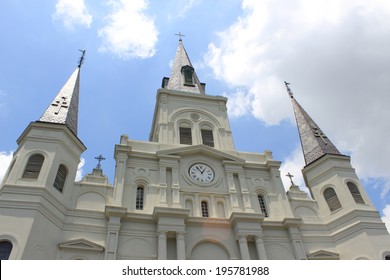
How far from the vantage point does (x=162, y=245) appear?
1686 cm

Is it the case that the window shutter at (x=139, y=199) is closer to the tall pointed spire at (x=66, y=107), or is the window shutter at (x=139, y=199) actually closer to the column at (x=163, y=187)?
the column at (x=163, y=187)

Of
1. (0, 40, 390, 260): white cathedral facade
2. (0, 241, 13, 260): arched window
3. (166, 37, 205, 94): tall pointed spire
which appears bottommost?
(0, 241, 13, 260): arched window

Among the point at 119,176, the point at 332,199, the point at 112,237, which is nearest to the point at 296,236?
the point at 332,199

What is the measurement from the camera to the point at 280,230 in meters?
19.7

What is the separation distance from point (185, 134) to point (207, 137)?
1791 mm

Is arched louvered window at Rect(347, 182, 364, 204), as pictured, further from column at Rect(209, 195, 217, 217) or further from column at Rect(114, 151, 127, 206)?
column at Rect(114, 151, 127, 206)

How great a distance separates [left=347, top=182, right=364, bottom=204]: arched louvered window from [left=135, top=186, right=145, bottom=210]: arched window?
541 inches

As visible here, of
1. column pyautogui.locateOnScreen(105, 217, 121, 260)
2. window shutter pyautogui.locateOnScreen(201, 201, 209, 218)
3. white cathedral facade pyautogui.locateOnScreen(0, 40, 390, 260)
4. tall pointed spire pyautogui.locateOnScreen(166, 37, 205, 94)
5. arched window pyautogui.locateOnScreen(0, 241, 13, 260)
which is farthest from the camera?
tall pointed spire pyautogui.locateOnScreen(166, 37, 205, 94)

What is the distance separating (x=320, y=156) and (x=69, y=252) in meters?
17.6

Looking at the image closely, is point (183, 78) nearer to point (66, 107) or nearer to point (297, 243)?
point (66, 107)

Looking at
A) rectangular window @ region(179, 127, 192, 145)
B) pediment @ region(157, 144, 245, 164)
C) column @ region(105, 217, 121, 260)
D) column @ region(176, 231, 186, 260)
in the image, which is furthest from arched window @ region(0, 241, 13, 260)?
rectangular window @ region(179, 127, 192, 145)

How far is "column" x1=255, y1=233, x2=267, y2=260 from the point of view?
17.5 metres
